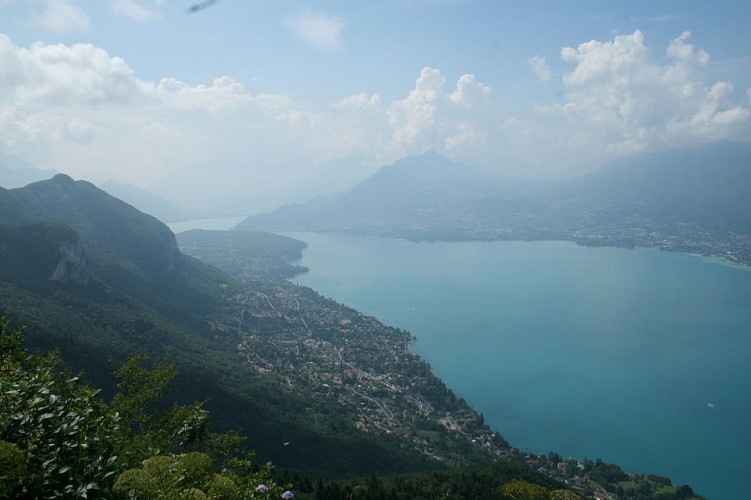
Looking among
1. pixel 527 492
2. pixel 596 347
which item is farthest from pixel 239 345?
pixel 527 492

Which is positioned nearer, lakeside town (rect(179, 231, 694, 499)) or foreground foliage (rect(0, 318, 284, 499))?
foreground foliage (rect(0, 318, 284, 499))

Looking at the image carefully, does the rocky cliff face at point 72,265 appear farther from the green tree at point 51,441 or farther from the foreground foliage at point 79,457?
the green tree at point 51,441

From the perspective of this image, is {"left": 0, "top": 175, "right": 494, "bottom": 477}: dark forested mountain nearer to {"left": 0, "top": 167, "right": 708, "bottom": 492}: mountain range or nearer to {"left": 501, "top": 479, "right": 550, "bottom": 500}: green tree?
{"left": 0, "top": 167, "right": 708, "bottom": 492}: mountain range

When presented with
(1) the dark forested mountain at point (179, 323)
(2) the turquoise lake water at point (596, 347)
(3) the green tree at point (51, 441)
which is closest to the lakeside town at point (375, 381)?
(1) the dark forested mountain at point (179, 323)

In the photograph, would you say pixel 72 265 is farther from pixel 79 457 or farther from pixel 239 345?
pixel 79 457

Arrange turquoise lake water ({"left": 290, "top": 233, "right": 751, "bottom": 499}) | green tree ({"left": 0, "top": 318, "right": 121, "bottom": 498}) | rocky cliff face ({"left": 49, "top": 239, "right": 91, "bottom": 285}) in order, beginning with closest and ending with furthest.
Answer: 1. green tree ({"left": 0, "top": 318, "right": 121, "bottom": 498})
2. turquoise lake water ({"left": 290, "top": 233, "right": 751, "bottom": 499})
3. rocky cliff face ({"left": 49, "top": 239, "right": 91, "bottom": 285})

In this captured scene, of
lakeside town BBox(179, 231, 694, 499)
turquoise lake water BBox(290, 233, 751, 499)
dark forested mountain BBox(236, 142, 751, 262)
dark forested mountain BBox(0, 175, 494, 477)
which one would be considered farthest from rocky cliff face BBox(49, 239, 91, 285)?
dark forested mountain BBox(236, 142, 751, 262)
